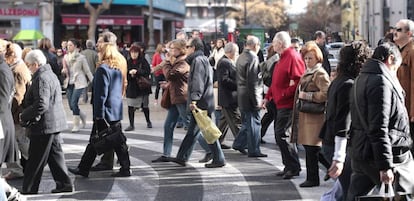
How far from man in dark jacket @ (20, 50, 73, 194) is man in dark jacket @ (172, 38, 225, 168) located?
2073mm

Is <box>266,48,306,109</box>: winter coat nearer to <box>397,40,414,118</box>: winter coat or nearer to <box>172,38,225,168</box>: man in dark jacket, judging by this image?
<box>172,38,225,168</box>: man in dark jacket

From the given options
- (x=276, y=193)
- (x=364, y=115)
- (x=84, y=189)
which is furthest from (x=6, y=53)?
(x=364, y=115)

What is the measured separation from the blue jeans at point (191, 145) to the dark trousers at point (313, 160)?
5.71ft

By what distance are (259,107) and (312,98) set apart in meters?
2.42

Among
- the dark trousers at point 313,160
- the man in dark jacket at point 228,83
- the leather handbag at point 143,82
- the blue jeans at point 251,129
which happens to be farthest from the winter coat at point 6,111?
the leather handbag at point 143,82

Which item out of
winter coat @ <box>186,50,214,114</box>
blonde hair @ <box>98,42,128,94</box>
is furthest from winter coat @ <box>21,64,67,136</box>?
winter coat @ <box>186,50,214,114</box>

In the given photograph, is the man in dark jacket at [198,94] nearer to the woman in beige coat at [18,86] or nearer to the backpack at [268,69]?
the backpack at [268,69]

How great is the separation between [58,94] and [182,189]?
5.89 ft

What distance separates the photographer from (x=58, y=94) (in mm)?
8047

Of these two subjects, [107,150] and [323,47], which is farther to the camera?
[323,47]

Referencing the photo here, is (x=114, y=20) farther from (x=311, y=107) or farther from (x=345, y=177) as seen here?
(x=345, y=177)

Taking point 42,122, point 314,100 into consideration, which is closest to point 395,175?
point 314,100

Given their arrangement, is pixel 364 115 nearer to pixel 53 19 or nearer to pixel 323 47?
pixel 323 47

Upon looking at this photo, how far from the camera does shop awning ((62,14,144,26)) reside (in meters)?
45.9
